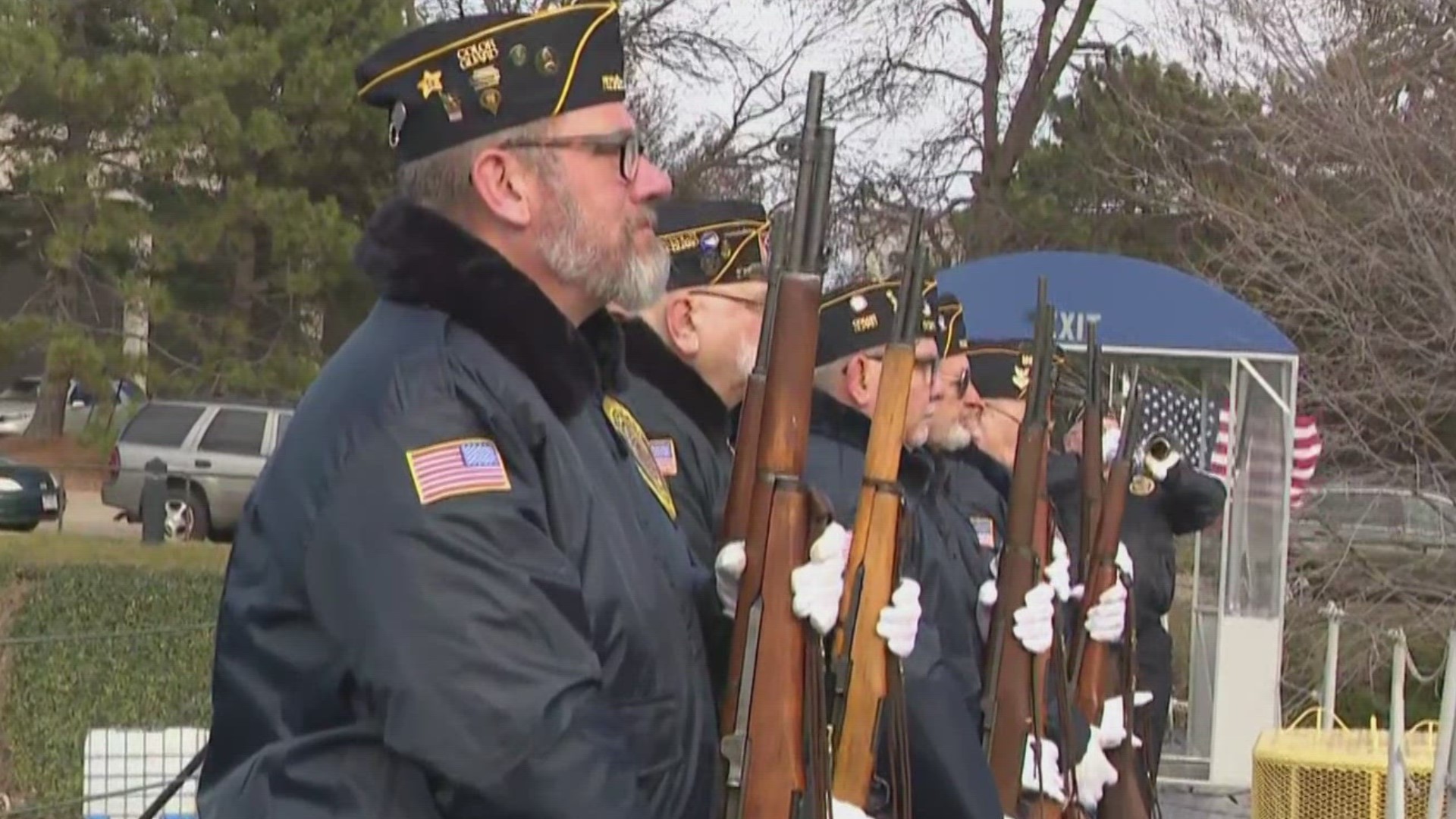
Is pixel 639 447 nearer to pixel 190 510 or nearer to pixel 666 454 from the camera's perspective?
pixel 666 454

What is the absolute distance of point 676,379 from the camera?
141 inches

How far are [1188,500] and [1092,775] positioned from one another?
267 cm

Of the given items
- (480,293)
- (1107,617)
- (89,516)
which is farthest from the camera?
(89,516)

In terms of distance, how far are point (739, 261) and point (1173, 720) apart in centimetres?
848

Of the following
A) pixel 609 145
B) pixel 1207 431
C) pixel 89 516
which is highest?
pixel 609 145

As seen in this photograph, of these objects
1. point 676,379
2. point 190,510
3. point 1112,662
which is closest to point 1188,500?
point 1112,662

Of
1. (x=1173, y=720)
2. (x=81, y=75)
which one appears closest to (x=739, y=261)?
(x=1173, y=720)

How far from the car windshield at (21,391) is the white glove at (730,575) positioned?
98.9ft

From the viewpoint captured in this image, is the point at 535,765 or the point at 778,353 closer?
the point at 535,765

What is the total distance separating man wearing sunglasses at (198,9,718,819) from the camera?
208 centimetres

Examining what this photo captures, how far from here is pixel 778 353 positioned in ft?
9.04

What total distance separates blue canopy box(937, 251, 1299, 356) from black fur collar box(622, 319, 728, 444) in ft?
20.1

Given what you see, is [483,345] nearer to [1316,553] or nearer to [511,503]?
[511,503]

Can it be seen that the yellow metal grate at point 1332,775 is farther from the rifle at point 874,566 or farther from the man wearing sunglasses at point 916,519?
the rifle at point 874,566
